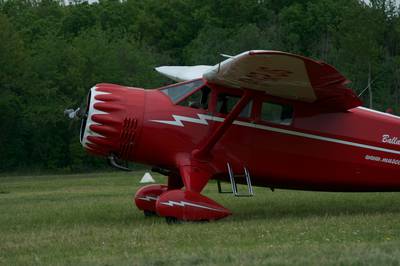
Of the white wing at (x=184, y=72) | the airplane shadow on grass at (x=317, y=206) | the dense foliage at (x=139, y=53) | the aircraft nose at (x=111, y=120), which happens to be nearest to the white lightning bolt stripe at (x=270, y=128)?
the aircraft nose at (x=111, y=120)

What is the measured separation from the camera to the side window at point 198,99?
13.3 m

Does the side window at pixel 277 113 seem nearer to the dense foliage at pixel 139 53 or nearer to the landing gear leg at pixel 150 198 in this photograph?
the landing gear leg at pixel 150 198

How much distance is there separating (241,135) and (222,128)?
65 cm

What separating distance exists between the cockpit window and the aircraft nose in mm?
554

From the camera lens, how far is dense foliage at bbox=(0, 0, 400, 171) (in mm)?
54500

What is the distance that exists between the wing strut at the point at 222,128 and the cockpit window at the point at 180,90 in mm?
879

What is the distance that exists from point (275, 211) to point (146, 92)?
3.35 m

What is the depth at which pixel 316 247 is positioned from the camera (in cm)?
897

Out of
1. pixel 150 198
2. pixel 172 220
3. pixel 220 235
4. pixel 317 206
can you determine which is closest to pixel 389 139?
pixel 317 206

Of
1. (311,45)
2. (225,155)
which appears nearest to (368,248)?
(225,155)

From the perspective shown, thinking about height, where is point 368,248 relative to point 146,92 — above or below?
below

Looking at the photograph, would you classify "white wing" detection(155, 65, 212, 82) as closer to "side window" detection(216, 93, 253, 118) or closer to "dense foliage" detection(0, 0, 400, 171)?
"side window" detection(216, 93, 253, 118)

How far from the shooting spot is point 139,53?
65188 millimetres

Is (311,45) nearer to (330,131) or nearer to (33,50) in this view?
(33,50)
